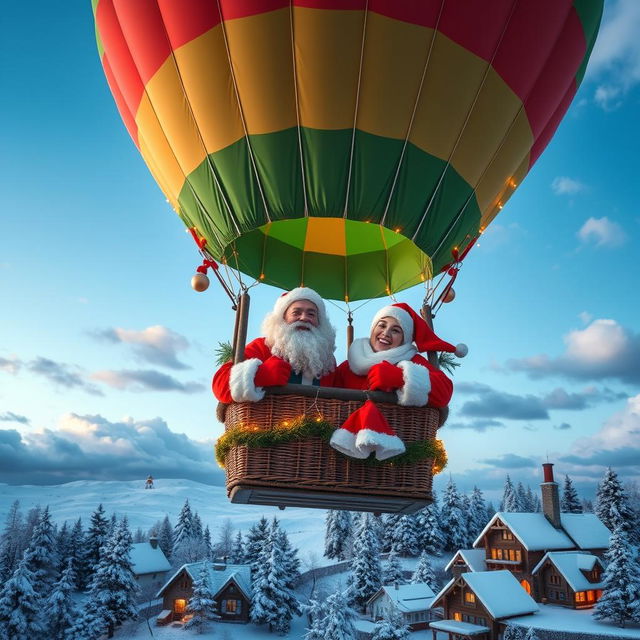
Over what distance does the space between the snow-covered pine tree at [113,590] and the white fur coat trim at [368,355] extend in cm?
2732

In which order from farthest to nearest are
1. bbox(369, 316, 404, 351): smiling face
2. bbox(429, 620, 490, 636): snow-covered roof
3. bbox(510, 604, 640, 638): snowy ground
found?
bbox(429, 620, 490, 636): snow-covered roof, bbox(510, 604, 640, 638): snowy ground, bbox(369, 316, 404, 351): smiling face

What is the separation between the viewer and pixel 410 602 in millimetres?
29266

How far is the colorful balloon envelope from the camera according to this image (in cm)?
552

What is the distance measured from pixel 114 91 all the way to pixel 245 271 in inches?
105

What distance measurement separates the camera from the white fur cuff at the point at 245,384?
462 centimetres

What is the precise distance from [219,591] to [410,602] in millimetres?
9292

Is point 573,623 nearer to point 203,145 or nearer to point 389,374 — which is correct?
point 389,374

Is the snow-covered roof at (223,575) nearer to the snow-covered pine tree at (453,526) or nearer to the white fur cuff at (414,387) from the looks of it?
the snow-covered pine tree at (453,526)

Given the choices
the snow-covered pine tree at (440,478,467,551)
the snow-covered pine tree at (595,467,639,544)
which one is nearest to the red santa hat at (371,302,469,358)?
the snow-covered pine tree at (595,467,639,544)

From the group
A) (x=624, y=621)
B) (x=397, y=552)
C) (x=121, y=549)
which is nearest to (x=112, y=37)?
(x=624, y=621)

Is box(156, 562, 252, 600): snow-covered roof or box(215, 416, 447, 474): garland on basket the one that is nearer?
box(215, 416, 447, 474): garland on basket

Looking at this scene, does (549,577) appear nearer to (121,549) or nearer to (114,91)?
(121,549)

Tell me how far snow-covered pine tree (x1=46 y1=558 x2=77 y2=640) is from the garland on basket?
88.1 feet

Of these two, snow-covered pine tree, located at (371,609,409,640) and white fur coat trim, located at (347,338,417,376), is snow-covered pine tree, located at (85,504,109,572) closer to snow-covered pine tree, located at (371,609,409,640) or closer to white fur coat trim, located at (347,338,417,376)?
snow-covered pine tree, located at (371,609,409,640)
